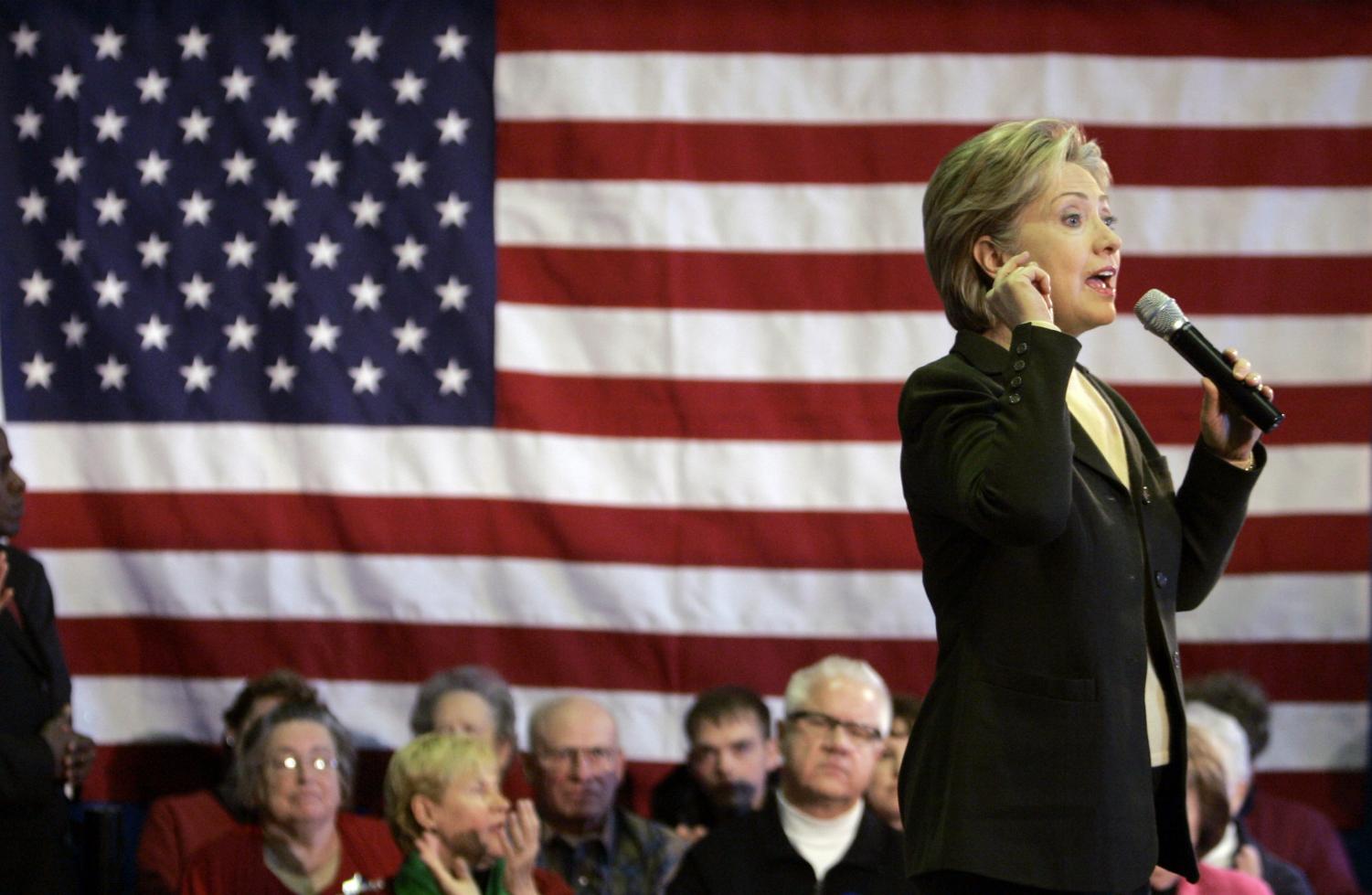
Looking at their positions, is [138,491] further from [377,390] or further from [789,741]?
[789,741]

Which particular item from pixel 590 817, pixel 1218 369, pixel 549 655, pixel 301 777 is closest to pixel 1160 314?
pixel 1218 369

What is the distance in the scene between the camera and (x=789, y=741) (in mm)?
3568

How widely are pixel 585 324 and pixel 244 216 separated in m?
1.00

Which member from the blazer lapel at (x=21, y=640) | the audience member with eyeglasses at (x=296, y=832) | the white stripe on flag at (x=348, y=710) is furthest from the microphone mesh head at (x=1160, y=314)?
the white stripe on flag at (x=348, y=710)

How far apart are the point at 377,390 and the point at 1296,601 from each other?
2608mm

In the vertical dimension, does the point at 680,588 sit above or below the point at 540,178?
below

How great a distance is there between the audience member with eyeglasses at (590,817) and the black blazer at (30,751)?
110cm

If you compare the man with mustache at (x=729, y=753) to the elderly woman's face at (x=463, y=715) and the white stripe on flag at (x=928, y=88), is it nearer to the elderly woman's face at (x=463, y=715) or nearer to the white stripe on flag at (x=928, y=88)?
the elderly woman's face at (x=463, y=715)

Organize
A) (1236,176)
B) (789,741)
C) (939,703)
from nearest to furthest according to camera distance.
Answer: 1. (939,703)
2. (789,741)
3. (1236,176)

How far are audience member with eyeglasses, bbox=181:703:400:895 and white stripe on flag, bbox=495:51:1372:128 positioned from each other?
1839 millimetres

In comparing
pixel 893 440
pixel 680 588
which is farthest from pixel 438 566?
pixel 893 440

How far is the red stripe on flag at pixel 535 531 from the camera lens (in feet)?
15.0

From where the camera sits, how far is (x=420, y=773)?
3.29 m

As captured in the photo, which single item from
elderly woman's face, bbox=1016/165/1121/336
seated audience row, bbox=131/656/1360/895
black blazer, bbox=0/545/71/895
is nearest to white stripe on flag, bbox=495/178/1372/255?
seated audience row, bbox=131/656/1360/895
